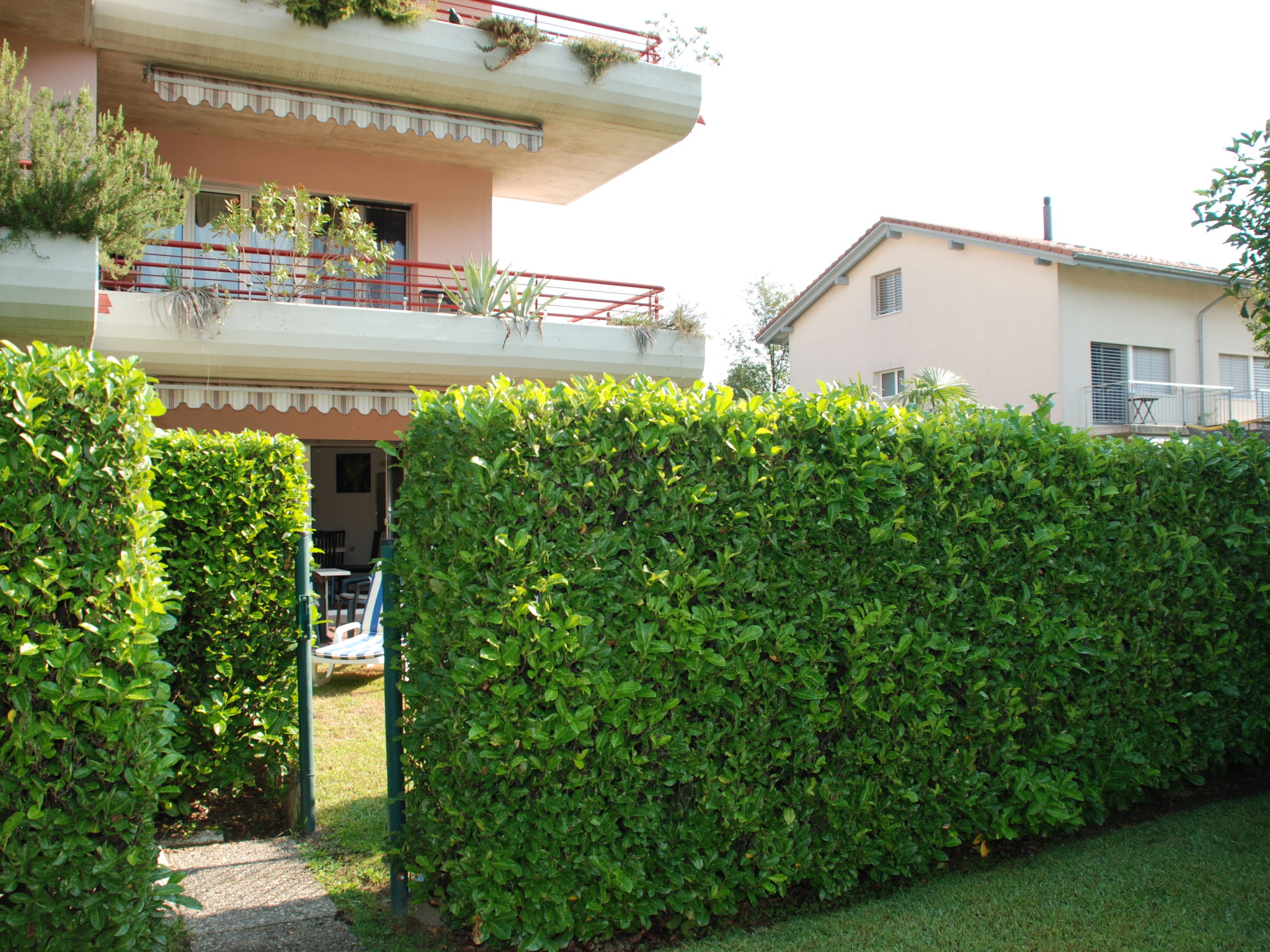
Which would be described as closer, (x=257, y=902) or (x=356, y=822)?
(x=257, y=902)

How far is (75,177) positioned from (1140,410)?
23.1m

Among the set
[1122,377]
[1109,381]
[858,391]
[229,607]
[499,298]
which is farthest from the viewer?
[1122,377]

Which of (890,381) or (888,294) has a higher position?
(888,294)

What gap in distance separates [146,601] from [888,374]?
25338 millimetres

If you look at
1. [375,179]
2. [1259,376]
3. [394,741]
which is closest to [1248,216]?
[394,741]

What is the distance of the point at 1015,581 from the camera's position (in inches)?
196

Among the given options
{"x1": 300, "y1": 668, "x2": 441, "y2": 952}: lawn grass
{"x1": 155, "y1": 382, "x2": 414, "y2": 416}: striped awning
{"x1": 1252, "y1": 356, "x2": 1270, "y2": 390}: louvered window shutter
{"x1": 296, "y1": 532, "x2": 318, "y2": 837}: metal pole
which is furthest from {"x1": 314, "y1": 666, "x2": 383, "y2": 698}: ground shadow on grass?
{"x1": 1252, "y1": 356, "x2": 1270, "y2": 390}: louvered window shutter

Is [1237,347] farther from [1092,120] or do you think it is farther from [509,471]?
[509,471]

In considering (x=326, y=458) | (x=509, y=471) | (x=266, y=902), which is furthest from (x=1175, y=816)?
(x=326, y=458)

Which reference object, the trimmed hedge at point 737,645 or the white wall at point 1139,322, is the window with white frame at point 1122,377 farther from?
the trimmed hedge at point 737,645

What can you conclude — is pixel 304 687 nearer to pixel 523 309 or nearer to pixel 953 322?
pixel 523 309

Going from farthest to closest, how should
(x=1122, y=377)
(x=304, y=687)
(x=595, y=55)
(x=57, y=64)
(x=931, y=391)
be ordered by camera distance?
1. (x=1122, y=377)
2. (x=595, y=55)
3. (x=931, y=391)
4. (x=57, y=64)
5. (x=304, y=687)

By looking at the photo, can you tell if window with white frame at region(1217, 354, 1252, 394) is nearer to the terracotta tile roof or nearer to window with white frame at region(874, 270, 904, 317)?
the terracotta tile roof

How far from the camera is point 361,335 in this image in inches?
527
